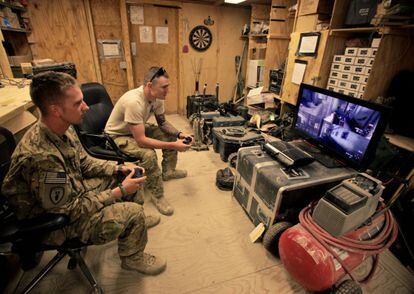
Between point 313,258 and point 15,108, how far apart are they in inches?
82.5

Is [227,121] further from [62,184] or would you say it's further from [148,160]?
[62,184]

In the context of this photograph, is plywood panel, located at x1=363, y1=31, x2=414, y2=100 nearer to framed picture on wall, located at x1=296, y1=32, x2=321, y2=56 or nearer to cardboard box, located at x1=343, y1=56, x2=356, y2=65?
cardboard box, located at x1=343, y1=56, x2=356, y2=65

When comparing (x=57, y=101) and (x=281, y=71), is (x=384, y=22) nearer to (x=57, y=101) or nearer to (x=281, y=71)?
(x=281, y=71)

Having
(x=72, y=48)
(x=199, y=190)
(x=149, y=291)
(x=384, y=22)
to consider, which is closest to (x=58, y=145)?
(x=149, y=291)

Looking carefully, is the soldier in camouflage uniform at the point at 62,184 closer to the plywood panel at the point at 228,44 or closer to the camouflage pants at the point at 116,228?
the camouflage pants at the point at 116,228

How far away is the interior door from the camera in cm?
388

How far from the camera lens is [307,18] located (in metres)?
2.28

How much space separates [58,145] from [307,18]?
8.27 ft

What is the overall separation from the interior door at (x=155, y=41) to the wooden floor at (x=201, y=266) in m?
3.11

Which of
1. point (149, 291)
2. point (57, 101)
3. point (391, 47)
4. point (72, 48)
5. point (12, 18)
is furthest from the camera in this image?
point (72, 48)

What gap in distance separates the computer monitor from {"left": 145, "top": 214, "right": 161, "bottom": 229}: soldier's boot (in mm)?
1433

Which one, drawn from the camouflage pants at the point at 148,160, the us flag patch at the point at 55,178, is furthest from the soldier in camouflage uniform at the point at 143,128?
the us flag patch at the point at 55,178

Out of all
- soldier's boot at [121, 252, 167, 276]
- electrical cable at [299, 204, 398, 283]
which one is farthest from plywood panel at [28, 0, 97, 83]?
electrical cable at [299, 204, 398, 283]

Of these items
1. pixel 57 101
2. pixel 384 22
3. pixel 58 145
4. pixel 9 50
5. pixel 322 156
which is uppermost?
pixel 384 22
